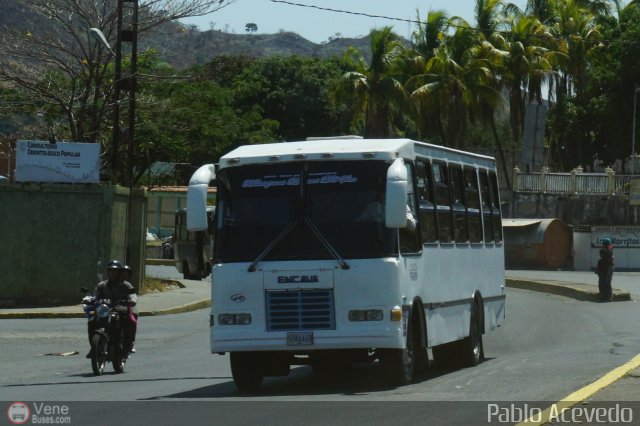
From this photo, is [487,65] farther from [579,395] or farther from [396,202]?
[579,395]

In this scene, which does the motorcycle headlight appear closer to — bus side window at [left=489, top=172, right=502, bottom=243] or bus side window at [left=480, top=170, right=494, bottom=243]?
bus side window at [left=480, top=170, right=494, bottom=243]

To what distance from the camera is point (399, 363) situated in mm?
14289

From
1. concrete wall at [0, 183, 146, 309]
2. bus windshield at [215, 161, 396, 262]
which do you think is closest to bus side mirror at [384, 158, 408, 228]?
bus windshield at [215, 161, 396, 262]

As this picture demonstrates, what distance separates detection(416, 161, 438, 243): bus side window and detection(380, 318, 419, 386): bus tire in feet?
4.43

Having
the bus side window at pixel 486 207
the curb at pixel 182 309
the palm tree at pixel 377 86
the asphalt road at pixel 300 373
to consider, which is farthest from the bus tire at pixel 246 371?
the palm tree at pixel 377 86

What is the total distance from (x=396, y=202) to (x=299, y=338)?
6.26 feet

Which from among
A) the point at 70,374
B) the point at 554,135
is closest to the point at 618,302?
the point at 70,374

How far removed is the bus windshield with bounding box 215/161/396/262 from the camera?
46.5 ft

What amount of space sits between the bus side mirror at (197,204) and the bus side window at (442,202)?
11.0ft

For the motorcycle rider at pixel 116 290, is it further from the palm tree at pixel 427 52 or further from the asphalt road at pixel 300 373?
the palm tree at pixel 427 52

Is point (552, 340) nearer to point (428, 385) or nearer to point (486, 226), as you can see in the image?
point (486, 226)

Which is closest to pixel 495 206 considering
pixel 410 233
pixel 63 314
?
pixel 410 233

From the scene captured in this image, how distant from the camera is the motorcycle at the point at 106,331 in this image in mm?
17500

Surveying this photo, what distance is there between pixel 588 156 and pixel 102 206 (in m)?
52.2
